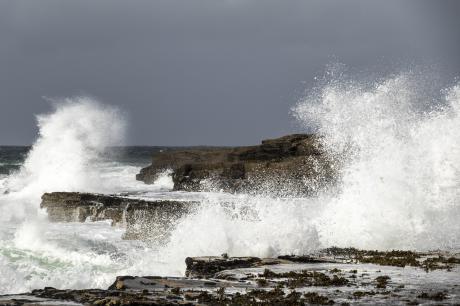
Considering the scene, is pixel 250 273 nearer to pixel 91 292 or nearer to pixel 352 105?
pixel 91 292

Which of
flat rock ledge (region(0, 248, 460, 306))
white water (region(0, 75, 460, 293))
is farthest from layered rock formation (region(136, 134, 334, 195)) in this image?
flat rock ledge (region(0, 248, 460, 306))

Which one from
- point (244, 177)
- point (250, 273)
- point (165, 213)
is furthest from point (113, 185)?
point (250, 273)


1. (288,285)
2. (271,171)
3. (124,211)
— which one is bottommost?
(288,285)

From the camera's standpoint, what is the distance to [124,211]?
1022 inches

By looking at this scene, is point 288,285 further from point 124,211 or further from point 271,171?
point 271,171

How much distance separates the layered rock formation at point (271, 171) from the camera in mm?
35188

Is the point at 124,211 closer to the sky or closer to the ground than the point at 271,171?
closer to the ground

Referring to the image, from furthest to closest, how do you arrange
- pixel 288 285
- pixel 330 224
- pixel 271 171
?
1. pixel 271 171
2. pixel 330 224
3. pixel 288 285

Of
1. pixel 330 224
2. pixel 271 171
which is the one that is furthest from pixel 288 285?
pixel 271 171

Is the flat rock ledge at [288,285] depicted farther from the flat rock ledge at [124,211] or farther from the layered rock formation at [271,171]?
the layered rock formation at [271,171]

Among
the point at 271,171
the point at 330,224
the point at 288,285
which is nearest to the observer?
the point at 288,285

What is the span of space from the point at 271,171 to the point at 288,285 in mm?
25581

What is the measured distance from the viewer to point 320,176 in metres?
35.0

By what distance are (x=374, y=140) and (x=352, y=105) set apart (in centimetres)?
370
